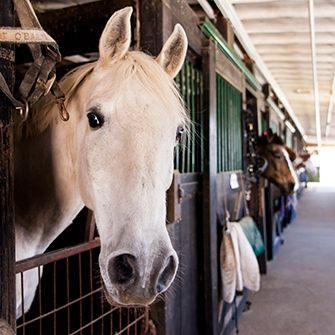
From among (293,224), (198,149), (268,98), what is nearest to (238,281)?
(198,149)

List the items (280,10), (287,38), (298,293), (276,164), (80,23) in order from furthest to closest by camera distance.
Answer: (276,164), (298,293), (287,38), (280,10), (80,23)

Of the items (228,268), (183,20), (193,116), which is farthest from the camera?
(228,268)

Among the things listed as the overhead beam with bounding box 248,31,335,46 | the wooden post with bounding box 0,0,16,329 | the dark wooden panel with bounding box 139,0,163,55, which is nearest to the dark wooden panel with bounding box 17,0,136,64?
the dark wooden panel with bounding box 139,0,163,55

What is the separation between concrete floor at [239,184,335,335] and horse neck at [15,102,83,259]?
198 cm

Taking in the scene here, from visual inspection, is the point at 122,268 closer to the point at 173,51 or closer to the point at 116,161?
the point at 116,161

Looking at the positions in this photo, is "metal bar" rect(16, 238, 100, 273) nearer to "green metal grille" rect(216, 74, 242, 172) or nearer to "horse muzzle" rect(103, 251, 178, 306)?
"horse muzzle" rect(103, 251, 178, 306)

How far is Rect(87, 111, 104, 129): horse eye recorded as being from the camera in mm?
979

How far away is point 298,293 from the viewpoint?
3.47 m

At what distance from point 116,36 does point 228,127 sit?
1.95m

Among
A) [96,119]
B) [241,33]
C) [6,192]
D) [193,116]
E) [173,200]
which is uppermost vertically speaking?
[241,33]

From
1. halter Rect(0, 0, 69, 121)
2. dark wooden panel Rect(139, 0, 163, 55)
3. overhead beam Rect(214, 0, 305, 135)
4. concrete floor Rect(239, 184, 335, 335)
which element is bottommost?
concrete floor Rect(239, 184, 335, 335)

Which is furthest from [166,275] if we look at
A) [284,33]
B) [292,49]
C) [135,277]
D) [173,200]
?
[292,49]

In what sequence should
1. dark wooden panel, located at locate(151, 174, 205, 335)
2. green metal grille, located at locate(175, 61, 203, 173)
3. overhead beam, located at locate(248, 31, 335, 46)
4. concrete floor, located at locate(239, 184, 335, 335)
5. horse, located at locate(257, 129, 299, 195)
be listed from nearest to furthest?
dark wooden panel, located at locate(151, 174, 205, 335), green metal grille, located at locate(175, 61, 203, 173), concrete floor, located at locate(239, 184, 335, 335), overhead beam, located at locate(248, 31, 335, 46), horse, located at locate(257, 129, 299, 195)

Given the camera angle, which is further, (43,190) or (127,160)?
(43,190)
